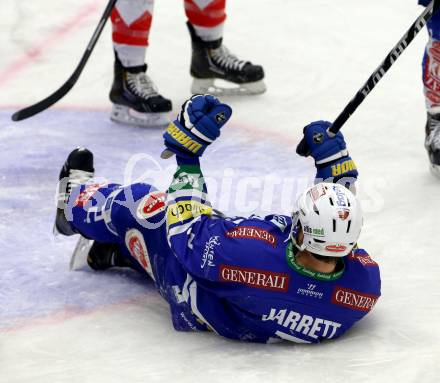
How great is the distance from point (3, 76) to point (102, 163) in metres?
1.42

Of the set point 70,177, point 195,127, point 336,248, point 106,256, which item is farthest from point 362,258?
point 70,177

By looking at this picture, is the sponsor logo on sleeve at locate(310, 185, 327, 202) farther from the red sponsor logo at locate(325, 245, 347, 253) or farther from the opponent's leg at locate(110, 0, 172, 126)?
the opponent's leg at locate(110, 0, 172, 126)

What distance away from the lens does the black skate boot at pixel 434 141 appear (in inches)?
165

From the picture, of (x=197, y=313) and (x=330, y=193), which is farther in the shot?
(x=197, y=313)

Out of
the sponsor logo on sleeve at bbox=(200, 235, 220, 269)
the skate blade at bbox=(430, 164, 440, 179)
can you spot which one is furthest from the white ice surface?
the sponsor logo on sleeve at bbox=(200, 235, 220, 269)

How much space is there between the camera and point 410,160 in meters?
4.57

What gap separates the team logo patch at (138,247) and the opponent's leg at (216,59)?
2.20 meters

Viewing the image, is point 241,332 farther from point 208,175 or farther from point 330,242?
point 208,175

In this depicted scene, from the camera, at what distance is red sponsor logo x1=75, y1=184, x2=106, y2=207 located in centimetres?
349

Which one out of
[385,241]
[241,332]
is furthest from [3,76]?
[241,332]

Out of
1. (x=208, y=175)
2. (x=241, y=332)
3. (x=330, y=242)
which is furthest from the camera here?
(x=208, y=175)

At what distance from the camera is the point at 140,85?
201 inches

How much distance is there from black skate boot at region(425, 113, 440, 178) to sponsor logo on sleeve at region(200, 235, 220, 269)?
5.31 feet

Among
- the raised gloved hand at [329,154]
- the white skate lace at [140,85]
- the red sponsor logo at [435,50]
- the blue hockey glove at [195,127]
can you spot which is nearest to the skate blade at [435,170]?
the red sponsor logo at [435,50]
